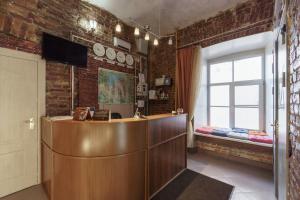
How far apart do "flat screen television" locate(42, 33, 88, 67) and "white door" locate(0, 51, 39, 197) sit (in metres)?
0.31

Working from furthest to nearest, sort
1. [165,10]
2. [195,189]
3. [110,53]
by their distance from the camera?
[110,53] < [165,10] < [195,189]

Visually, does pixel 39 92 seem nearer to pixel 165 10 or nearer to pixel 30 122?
pixel 30 122

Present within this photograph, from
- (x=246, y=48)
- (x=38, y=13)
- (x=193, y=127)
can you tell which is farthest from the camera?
(x=193, y=127)

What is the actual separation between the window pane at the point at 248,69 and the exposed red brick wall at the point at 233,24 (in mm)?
1045

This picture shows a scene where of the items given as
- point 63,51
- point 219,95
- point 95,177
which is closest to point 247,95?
point 219,95

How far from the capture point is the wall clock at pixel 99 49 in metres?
3.91

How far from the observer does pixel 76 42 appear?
355cm

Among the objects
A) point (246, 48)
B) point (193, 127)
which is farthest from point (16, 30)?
point (246, 48)

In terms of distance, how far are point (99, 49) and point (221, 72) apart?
3.47 m

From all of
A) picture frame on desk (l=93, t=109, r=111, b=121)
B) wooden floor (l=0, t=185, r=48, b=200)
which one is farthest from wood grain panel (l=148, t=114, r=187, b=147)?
wooden floor (l=0, t=185, r=48, b=200)

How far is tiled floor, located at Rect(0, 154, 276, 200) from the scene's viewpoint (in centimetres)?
256

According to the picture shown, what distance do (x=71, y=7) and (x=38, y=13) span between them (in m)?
0.71

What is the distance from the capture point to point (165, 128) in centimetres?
277

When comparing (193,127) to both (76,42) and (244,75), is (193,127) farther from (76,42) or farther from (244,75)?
(76,42)
